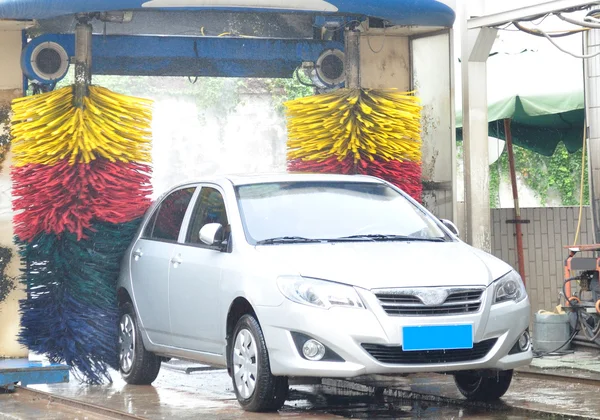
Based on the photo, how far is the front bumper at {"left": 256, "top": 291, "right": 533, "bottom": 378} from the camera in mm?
7344

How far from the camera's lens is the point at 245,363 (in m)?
7.96

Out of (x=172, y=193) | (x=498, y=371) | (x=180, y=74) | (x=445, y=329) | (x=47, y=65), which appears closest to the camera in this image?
(x=445, y=329)

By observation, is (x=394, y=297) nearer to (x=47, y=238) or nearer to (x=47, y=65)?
(x=47, y=238)

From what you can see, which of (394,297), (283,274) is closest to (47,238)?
(283,274)

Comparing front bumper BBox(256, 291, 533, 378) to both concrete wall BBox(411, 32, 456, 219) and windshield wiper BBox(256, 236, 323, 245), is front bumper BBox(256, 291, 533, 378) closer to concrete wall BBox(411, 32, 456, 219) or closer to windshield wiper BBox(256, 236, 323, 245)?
windshield wiper BBox(256, 236, 323, 245)

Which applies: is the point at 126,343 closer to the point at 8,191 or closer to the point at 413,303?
the point at 8,191

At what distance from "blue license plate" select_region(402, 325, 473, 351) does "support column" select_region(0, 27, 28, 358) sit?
4429 millimetres

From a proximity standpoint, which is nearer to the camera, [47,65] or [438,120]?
[47,65]

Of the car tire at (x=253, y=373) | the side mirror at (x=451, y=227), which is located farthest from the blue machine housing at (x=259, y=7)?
the car tire at (x=253, y=373)

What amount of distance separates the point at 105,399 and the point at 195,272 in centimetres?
121

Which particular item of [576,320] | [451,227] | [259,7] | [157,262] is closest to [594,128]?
[576,320]

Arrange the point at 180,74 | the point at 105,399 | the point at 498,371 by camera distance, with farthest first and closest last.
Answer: the point at 180,74 < the point at 105,399 < the point at 498,371

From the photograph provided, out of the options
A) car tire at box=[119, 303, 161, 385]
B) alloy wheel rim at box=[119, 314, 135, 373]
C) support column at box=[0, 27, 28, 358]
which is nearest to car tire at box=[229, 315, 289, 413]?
car tire at box=[119, 303, 161, 385]

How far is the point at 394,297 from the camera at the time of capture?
7.45 m
